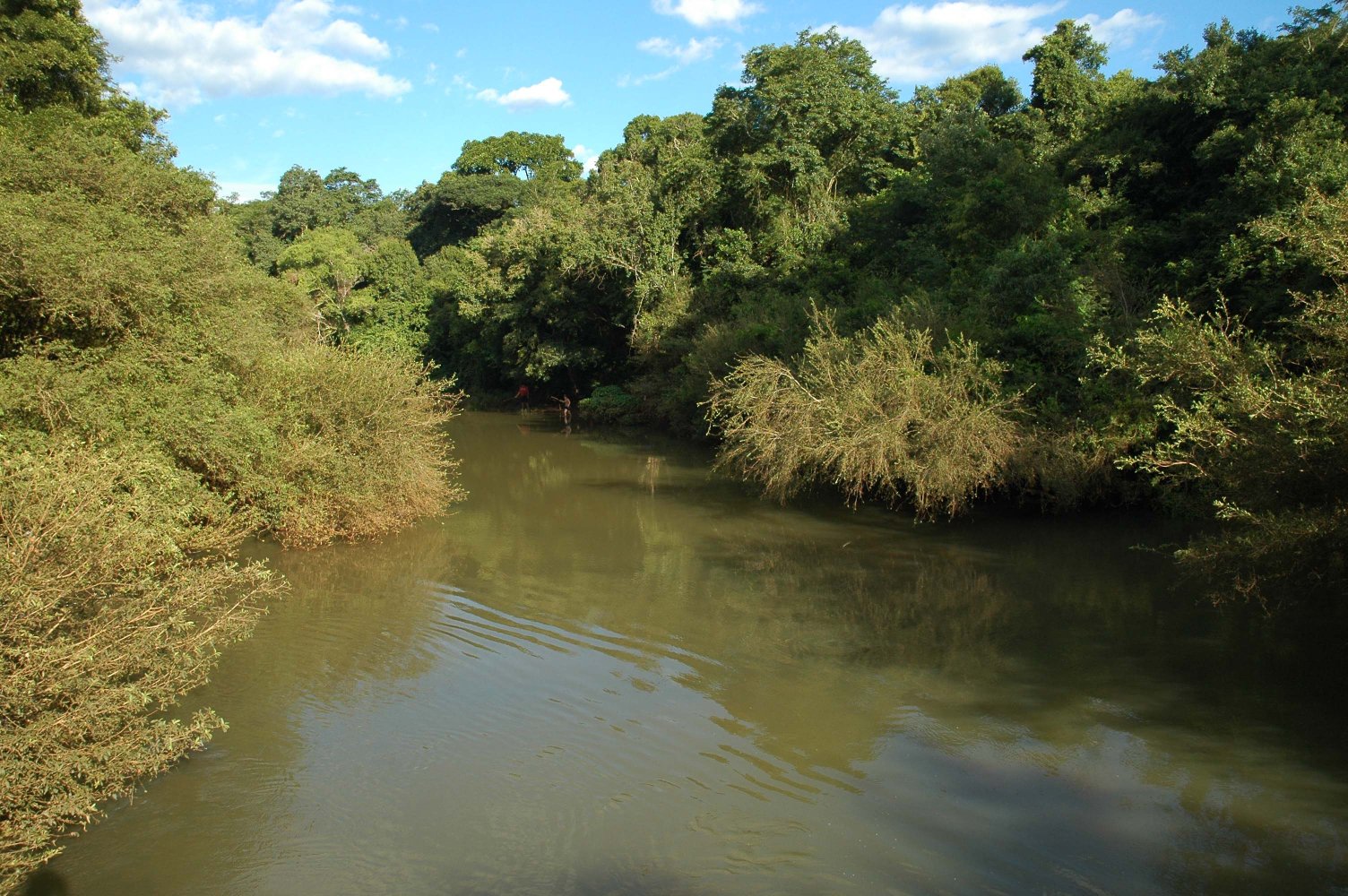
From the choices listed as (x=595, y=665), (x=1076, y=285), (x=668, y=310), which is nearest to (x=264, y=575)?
(x=595, y=665)

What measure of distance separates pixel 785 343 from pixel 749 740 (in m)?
13.9

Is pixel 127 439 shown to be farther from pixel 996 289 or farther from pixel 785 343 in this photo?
pixel 996 289

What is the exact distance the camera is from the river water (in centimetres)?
657

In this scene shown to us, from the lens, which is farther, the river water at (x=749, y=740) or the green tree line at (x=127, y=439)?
the river water at (x=749, y=740)

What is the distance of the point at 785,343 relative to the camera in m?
21.4

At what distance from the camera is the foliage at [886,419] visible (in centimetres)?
1517

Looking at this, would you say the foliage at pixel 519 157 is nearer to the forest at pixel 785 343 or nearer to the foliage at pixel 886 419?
the forest at pixel 785 343

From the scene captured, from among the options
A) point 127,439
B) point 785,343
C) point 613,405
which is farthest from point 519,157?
point 127,439

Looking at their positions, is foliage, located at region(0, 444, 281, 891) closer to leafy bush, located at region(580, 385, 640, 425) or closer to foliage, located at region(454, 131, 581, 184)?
leafy bush, located at region(580, 385, 640, 425)

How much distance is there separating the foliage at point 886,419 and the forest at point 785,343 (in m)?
0.07

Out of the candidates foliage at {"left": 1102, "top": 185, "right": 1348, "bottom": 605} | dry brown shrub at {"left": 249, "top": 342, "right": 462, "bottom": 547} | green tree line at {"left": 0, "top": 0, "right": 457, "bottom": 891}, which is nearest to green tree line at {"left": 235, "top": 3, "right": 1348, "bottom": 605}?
foliage at {"left": 1102, "top": 185, "right": 1348, "bottom": 605}

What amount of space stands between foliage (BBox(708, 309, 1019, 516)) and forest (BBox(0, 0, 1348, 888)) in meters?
0.07

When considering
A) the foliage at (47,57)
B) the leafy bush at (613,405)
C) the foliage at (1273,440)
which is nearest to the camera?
the foliage at (1273,440)

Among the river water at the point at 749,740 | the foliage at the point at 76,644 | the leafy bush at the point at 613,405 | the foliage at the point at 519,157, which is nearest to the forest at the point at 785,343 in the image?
the foliage at the point at 76,644
